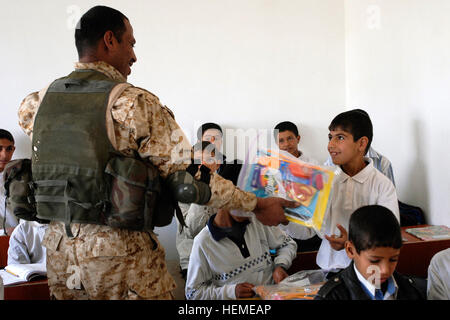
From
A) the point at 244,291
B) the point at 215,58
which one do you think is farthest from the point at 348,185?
the point at 215,58

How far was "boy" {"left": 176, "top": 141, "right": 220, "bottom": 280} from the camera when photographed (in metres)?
2.46

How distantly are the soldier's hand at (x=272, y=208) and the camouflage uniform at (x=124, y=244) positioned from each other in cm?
37

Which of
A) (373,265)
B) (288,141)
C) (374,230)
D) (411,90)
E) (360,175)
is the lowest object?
(373,265)

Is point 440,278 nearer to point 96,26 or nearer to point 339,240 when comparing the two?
point 339,240

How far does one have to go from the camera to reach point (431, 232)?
247 cm

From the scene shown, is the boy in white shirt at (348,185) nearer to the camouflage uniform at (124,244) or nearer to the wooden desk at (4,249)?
the camouflage uniform at (124,244)

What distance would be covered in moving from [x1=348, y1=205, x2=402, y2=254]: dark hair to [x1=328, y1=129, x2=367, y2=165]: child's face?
0.48m

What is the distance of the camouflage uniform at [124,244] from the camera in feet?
3.95

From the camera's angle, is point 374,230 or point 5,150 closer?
point 374,230

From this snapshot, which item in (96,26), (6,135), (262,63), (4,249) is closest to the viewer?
(96,26)

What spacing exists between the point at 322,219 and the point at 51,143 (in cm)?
99

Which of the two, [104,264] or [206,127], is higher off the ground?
[206,127]

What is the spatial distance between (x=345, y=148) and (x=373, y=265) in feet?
2.21
